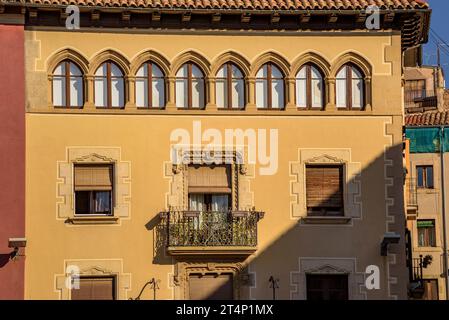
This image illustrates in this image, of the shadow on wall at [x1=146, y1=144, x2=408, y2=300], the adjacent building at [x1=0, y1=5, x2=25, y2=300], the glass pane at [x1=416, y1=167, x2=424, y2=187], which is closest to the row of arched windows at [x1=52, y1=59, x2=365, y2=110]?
the adjacent building at [x1=0, y1=5, x2=25, y2=300]

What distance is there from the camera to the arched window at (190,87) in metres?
33.2

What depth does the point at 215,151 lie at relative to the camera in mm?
32844

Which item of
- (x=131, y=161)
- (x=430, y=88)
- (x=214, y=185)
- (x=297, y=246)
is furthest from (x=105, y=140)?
(x=430, y=88)

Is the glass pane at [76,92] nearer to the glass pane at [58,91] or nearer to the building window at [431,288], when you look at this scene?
the glass pane at [58,91]

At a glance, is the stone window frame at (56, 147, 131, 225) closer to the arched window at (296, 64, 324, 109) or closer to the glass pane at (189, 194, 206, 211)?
the glass pane at (189, 194, 206, 211)

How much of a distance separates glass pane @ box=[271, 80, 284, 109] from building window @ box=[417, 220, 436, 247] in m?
23.8

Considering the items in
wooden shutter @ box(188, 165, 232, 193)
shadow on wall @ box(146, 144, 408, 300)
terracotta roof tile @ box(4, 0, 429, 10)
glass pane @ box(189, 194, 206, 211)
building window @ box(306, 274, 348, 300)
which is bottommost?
building window @ box(306, 274, 348, 300)

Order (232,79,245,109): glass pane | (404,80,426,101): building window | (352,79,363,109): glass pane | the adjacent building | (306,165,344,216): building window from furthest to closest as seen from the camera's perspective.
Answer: (404,80,426,101): building window, (352,79,363,109): glass pane, (232,79,245,109): glass pane, (306,165,344,216): building window, the adjacent building

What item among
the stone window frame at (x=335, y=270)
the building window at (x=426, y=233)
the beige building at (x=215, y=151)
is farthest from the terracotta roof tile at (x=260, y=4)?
the building window at (x=426, y=233)

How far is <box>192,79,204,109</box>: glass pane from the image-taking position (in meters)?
33.2

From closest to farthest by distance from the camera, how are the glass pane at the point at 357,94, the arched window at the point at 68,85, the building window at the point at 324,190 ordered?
the arched window at the point at 68,85 → the building window at the point at 324,190 → the glass pane at the point at 357,94

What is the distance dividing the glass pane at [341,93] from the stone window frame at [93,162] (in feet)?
17.7

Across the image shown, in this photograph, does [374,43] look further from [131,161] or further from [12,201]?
[12,201]

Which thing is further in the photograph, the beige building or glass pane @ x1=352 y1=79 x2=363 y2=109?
glass pane @ x1=352 y1=79 x2=363 y2=109
